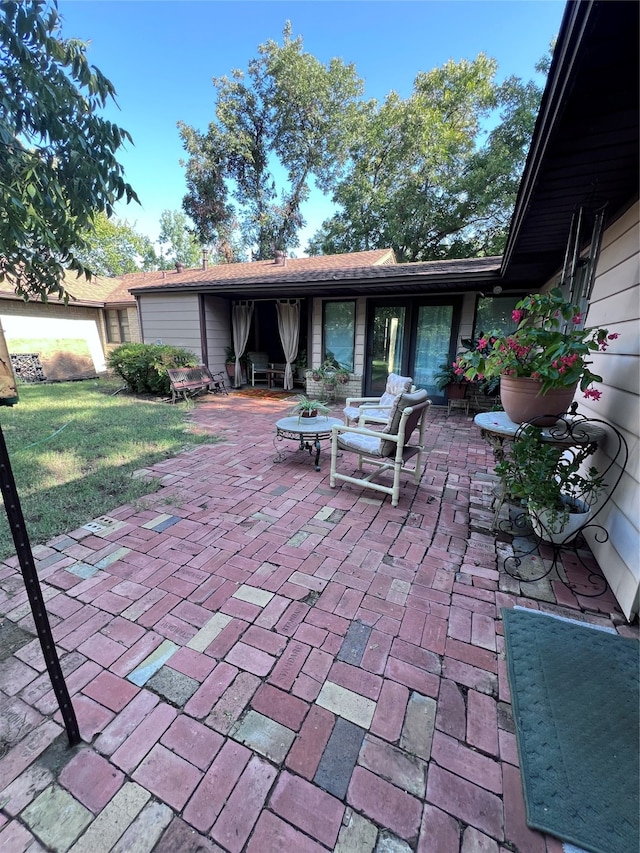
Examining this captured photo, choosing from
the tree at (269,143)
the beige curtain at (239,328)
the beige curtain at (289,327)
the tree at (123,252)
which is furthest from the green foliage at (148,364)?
the tree at (123,252)

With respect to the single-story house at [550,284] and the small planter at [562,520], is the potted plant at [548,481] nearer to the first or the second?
the small planter at [562,520]

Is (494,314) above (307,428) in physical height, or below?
above

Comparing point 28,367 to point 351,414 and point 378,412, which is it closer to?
point 351,414

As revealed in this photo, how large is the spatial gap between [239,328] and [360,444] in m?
6.80

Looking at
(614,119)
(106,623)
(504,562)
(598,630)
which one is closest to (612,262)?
(614,119)

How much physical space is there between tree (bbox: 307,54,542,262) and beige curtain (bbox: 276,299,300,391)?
864 centimetres

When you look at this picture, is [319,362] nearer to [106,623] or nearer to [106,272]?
[106,623]

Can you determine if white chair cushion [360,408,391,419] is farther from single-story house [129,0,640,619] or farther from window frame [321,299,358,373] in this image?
window frame [321,299,358,373]

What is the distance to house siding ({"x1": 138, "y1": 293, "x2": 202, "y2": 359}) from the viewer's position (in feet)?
A: 27.8

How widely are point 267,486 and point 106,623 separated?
1.72 metres

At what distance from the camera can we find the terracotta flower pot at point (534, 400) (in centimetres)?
222

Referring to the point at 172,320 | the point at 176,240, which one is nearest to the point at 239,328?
the point at 172,320

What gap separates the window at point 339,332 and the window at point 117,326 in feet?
28.7

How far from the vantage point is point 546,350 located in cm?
210
